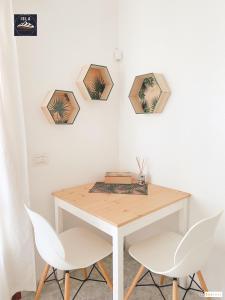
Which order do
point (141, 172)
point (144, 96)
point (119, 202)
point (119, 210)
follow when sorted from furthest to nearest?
1. point (141, 172)
2. point (144, 96)
3. point (119, 202)
4. point (119, 210)

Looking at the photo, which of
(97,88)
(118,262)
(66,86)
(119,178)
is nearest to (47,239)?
(118,262)

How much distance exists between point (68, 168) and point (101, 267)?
31.8 inches

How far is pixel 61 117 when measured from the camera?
1.85 metres

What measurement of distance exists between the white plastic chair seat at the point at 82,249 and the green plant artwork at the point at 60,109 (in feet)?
2.84

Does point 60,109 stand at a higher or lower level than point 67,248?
higher

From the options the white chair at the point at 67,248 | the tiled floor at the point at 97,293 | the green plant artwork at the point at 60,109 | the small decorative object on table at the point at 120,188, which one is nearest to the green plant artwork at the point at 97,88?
the green plant artwork at the point at 60,109

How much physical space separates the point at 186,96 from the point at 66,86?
0.94 metres

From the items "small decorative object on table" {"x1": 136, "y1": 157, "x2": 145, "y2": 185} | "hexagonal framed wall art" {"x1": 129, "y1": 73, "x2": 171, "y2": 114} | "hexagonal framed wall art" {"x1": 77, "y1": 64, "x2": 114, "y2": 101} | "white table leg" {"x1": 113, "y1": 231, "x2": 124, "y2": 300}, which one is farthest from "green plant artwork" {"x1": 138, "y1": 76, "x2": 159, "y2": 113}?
"white table leg" {"x1": 113, "y1": 231, "x2": 124, "y2": 300}

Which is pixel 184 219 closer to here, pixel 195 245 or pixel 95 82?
pixel 195 245

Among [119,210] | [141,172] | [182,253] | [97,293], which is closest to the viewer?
[182,253]

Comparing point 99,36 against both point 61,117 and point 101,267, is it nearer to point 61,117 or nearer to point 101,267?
point 61,117

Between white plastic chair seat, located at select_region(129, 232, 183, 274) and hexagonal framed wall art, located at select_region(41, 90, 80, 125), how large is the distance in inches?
42.6

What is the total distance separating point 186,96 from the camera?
5.70 feet

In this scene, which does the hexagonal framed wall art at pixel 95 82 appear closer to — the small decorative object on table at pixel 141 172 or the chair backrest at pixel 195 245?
the small decorative object on table at pixel 141 172
